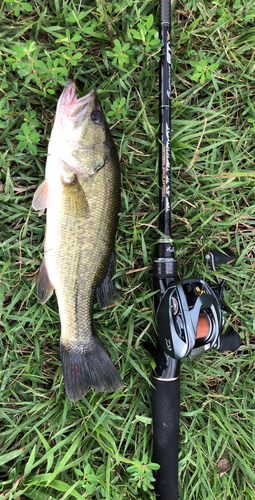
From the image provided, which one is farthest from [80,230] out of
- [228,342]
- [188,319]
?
[228,342]

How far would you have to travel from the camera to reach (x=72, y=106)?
175 cm

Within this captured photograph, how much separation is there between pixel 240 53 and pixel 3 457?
3229mm

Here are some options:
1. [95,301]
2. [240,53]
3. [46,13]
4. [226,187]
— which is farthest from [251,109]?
[95,301]

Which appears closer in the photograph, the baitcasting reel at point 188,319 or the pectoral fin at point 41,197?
the baitcasting reel at point 188,319

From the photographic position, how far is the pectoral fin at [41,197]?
1883 mm

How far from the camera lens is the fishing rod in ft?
5.65

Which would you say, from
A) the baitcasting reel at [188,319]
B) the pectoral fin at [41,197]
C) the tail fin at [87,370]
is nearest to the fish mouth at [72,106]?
the pectoral fin at [41,197]

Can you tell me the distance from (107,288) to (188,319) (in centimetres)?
59

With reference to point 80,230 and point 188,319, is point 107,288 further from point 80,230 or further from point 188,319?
point 188,319

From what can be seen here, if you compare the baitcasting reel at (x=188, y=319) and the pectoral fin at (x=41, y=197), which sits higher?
the pectoral fin at (x=41, y=197)

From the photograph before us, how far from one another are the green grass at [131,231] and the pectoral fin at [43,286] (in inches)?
5.2

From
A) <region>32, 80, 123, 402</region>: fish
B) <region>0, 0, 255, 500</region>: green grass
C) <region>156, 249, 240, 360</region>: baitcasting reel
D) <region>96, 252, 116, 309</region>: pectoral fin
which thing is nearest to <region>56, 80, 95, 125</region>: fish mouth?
<region>32, 80, 123, 402</region>: fish

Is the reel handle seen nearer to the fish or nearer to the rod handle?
the rod handle

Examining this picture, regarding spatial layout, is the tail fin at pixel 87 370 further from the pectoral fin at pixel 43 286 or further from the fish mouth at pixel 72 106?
the fish mouth at pixel 72 106
